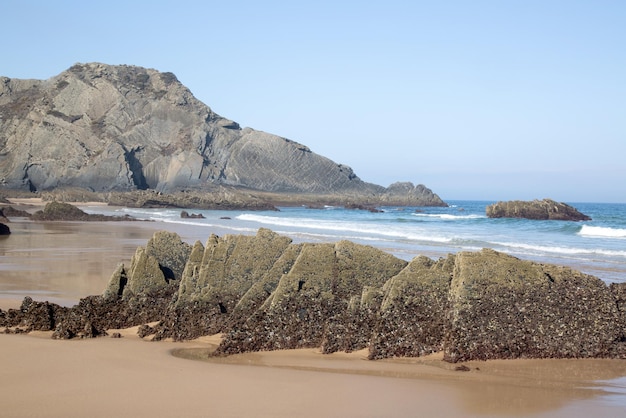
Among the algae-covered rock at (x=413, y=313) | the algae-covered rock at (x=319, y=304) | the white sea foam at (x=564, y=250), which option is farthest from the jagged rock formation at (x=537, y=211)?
the algae-covered rock at (x=413, y=313)

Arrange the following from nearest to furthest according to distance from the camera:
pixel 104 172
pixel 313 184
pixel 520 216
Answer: pixel 520 216
pixel 104 172
pixel 313 184

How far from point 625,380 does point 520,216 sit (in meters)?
49.3

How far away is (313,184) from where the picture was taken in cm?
10438

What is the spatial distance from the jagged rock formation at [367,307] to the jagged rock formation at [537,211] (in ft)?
158

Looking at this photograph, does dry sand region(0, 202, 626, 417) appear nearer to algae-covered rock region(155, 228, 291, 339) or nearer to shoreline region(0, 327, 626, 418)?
shoreline region(0, 327, 626, 418)

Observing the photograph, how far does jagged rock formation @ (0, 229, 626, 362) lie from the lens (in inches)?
270

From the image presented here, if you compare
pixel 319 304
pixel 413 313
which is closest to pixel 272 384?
pixel 319 304

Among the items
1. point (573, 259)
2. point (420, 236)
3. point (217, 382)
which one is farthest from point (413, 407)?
point (420, 236)

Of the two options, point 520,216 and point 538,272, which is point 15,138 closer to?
point 520,216

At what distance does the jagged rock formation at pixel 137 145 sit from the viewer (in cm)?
8425

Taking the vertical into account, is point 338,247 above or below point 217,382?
above

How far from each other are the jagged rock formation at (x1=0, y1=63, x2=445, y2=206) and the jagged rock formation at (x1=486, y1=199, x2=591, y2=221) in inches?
1662

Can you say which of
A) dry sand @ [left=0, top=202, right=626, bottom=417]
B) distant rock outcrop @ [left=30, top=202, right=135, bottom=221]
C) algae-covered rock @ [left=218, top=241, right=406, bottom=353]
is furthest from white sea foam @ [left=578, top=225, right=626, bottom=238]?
dry sand @ [left=0, top=202, right=626, bottom=417]

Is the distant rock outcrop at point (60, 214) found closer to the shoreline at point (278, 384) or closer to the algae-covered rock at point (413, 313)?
the shoreline at point (278, 384)
